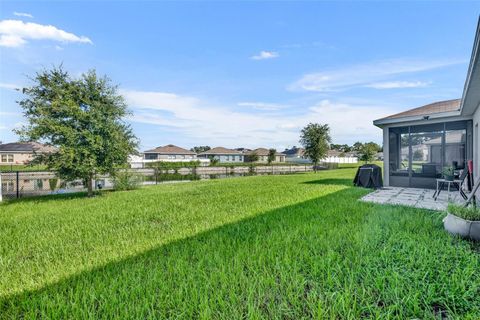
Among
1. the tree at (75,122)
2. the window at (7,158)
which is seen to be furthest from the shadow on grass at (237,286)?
the window at (7,158)

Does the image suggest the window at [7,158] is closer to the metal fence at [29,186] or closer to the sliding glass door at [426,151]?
the metal fence at [29,186]

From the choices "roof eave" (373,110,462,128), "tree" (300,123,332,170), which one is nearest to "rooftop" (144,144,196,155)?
"tree" (300,123,332,170)

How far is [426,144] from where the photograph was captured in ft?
27.7

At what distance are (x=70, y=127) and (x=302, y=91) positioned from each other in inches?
568

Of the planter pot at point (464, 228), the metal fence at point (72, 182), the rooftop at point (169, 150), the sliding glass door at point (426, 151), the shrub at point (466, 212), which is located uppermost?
the rooftop at point (169, 150)

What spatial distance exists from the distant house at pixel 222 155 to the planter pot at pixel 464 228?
49010 mm

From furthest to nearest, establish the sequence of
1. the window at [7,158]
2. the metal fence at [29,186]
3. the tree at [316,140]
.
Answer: the window at [7,158]
the tree at [316,140]
the metal fence at [29,186]

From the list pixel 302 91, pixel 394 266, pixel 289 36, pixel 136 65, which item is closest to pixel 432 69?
pixel 289 36

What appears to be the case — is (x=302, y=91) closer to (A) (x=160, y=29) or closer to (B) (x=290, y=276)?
(A) (x=160, y=29)

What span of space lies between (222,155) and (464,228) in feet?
166

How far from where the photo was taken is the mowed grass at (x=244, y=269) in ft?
6.03

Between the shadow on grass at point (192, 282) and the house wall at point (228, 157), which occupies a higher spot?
the house wall at point (228, 157)

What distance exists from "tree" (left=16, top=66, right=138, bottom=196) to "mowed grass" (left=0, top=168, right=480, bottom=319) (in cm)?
357

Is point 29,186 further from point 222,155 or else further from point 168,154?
point 222,155
